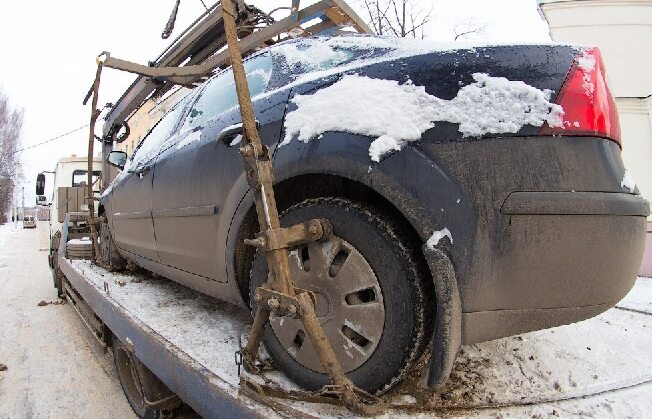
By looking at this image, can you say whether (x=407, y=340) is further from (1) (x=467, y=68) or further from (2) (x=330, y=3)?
(2) (x=330, y=3)

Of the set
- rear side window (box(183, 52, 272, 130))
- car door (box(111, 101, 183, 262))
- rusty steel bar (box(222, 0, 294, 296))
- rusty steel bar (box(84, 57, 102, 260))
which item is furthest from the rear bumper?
rusty steel bar (box(84, 57, 102, 260))

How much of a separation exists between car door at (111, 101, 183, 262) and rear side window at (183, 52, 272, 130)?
34 cm

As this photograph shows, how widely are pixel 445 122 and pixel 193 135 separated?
1522 millimetres

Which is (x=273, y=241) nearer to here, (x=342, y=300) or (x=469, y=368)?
(x=342, y=300)

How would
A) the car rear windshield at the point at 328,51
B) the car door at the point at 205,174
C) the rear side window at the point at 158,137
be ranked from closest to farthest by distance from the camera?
the car rear windshield at the point at 328,51 → the car door at the point at 205,174 → the rear side window at the point at 158,137

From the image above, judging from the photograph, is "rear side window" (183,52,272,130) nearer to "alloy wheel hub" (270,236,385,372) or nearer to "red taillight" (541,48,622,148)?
"alloy wheel hub" (270,236,385,372)

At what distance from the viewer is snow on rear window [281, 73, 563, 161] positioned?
128 centimetres

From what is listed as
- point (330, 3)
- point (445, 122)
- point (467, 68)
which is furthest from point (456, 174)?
point (330, 3)

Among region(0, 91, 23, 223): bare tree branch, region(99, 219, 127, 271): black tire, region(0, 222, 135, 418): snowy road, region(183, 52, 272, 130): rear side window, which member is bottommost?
region(0, 222, 135, 418): snowy road

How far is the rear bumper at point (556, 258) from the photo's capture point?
1.24 meters

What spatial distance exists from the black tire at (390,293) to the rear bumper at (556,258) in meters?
0.14

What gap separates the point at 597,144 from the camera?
1285 millimetres

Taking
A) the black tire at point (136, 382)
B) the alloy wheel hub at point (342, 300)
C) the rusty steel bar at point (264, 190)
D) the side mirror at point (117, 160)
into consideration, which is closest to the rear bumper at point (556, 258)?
the alloy wheel hub at point (342, 300)

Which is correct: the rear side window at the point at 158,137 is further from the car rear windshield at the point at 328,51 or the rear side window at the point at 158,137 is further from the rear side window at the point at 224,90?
the car rear windshield at the point at 328,51
